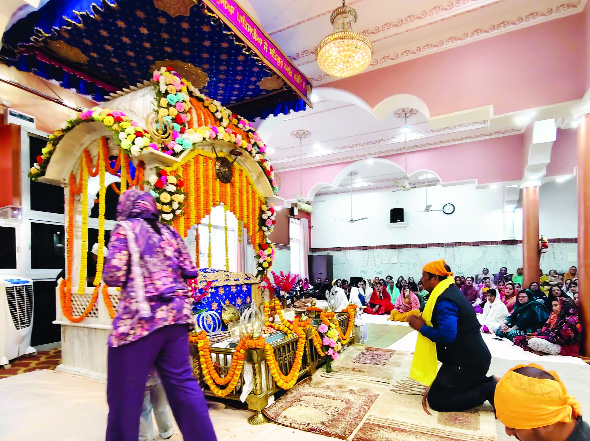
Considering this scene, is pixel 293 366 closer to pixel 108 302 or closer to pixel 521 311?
pixel 108 302

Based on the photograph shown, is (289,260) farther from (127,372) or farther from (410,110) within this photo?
(127,372)

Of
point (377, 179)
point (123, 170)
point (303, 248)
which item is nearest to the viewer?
point (123, 170)

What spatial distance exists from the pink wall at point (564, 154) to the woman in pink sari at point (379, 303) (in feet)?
15.8

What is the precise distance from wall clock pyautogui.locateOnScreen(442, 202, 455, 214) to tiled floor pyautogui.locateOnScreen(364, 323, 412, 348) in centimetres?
666

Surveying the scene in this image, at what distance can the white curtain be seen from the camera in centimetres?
1464

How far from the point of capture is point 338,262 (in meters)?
15.0

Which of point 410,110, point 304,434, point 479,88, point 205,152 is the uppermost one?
point 410,110

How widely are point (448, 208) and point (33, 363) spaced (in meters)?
12.3

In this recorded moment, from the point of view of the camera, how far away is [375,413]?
310cm

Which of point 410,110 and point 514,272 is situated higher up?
point 410,110

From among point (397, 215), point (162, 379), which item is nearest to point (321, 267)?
point (397, 215)

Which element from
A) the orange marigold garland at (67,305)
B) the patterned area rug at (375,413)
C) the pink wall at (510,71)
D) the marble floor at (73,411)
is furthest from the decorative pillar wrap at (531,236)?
the orange marigold garland at (67,305)

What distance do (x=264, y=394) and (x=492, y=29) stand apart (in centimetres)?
473

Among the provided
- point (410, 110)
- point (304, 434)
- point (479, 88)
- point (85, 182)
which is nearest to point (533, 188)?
point (410, 110)
